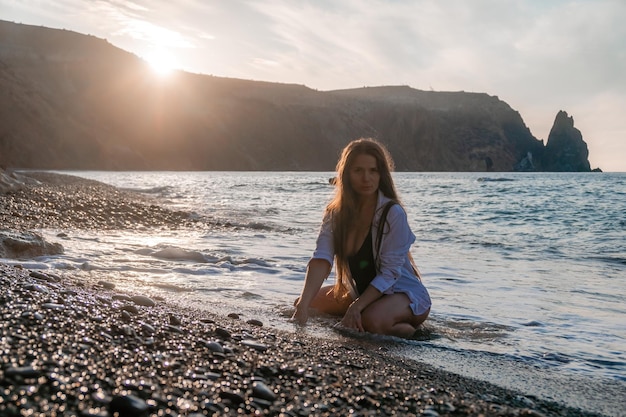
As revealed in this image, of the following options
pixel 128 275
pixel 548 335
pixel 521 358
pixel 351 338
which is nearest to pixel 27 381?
pixel 351 338

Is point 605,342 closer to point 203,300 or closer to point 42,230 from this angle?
point 203,300

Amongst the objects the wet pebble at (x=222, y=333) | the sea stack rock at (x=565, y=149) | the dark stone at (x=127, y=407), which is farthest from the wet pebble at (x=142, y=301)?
the sea stack rock at (x=565, y=149)

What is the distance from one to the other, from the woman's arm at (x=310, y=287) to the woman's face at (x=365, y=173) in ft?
2.08

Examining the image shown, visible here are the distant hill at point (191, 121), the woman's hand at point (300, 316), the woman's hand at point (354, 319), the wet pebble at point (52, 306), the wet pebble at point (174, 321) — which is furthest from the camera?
the distant hill at point (191, 121)

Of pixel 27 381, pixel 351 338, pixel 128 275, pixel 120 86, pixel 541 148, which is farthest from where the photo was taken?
pixel 541 148

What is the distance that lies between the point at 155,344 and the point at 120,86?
91685 mm

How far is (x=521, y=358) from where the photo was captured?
3.95 metres

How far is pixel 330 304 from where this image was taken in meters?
5.13

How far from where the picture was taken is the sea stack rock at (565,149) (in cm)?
14975

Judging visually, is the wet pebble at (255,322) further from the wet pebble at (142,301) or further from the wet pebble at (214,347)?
the wet pebble at (214,347)

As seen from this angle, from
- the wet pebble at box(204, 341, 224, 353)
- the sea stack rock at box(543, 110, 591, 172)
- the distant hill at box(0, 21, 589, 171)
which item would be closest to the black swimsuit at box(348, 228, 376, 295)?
the wet pebble at box(204, 341, 224, 353)

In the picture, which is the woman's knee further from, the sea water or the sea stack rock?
the sea stack rock

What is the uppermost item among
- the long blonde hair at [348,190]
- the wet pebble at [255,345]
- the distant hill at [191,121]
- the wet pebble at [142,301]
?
the distant hill at [191,121]

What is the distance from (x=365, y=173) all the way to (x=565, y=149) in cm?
15986
